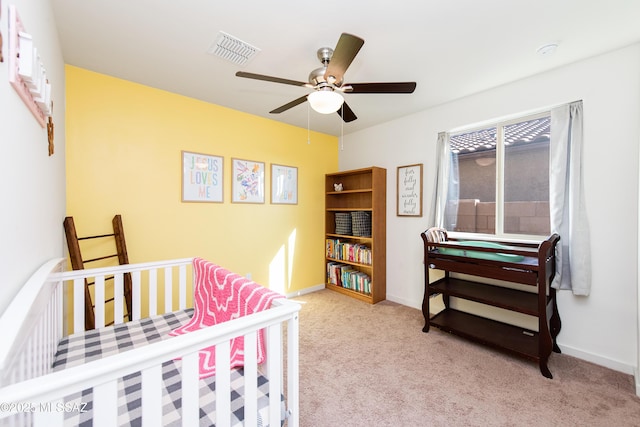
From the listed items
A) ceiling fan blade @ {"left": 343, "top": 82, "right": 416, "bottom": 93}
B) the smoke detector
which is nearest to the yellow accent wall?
ceiling fan blade @ {"left": 343, "top": 82, "right": 416, "bottom": 93}

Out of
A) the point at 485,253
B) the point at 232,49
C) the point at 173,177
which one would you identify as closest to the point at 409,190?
the point at 485,253

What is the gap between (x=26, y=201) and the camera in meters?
1.02

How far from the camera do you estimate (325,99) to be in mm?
1642

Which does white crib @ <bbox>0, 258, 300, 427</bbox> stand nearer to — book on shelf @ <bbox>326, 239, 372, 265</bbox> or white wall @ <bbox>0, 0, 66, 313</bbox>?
white wall @ <bbox>0, 0, 66, 313</bbox>

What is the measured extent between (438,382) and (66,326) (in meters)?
2.81

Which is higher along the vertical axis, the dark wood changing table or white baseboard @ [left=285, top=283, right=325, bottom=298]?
the dark wood changing table

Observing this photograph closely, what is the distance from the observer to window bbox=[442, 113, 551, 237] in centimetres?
234

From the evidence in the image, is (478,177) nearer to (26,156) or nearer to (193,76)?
(193,76)

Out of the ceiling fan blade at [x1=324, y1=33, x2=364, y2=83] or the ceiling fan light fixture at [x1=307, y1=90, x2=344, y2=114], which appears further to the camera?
the ceiling fan light fixture at [x1=307, y1=90, x2=344, y2=114]

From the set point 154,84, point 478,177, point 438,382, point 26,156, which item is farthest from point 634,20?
point 154,84

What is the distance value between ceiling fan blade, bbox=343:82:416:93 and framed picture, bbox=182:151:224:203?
175 cm

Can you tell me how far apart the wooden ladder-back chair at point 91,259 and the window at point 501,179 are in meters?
3.15

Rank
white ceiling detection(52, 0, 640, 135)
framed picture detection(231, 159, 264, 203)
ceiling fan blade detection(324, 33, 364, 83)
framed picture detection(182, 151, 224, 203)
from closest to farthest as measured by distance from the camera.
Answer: ceiling fan blade detection(324, 33, 364, 83) < white ceiling detection(52, 0, 640, 135) < framed picture detection(182, 151, 224, 203) < framed picture detection(231, 159, 264, 203)

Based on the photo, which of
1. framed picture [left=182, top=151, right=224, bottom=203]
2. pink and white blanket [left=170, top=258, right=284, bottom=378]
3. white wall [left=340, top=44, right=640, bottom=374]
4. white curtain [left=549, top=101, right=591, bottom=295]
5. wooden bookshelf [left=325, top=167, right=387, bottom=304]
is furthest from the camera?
wooden bookshelf [left=325, top=167, right=387, bottom=304]
